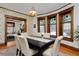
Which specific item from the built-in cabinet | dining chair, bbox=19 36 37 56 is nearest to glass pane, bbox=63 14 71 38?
the built-in cabinet

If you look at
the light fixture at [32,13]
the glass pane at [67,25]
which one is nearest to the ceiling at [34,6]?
the light fixture at [32,13]

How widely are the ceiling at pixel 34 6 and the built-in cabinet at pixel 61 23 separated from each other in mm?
193

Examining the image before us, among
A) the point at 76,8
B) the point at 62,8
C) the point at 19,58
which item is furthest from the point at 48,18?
the point at 19,58

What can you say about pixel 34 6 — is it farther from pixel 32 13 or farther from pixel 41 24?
pixel 41 24

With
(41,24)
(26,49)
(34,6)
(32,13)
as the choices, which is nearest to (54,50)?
(26,49)

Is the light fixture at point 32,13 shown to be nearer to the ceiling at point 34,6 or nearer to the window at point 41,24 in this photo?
the ceiling at point 34,6

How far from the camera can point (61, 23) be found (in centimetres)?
238

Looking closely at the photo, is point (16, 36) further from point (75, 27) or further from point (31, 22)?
point (75, 27)

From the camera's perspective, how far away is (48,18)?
2430 millimetres

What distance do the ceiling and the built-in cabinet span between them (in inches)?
7.6

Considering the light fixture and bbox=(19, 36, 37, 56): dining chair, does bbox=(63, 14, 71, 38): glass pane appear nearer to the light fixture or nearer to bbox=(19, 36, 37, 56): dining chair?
the light fixture

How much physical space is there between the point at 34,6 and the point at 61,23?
88 cm

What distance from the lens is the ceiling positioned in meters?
2.14

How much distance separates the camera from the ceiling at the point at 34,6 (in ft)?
7.03
